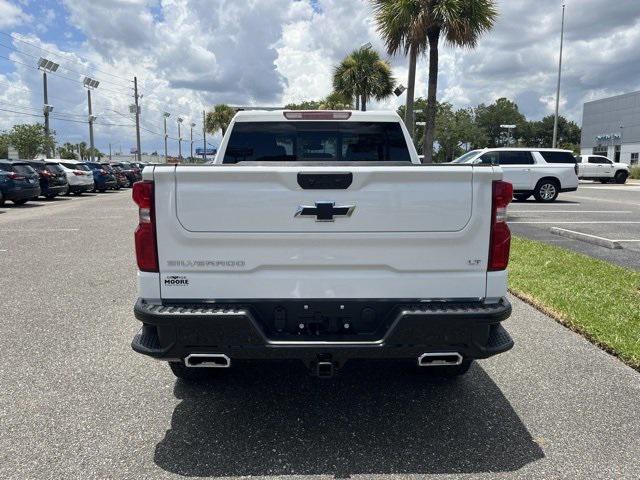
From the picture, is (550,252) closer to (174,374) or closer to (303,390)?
(303,390)

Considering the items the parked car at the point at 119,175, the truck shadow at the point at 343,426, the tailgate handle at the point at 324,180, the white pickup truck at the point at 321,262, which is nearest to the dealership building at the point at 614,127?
the parked car at the point at 119,175

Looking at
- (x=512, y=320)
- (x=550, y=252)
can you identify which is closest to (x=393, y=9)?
(x=550, y=252)

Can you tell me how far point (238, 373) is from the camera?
425cm

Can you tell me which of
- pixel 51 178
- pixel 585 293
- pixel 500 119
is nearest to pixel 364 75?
pixel 51 178

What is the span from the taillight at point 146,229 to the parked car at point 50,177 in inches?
792

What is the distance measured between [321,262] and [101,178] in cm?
2800

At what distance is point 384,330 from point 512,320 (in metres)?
3.07

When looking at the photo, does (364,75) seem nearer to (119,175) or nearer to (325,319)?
(119,175)

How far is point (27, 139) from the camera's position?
160ft

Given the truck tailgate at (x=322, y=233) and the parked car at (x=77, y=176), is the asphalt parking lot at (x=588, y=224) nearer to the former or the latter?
the truck tailgate at (x=322, y=233)

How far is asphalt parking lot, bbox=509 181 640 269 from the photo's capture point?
9.27 metres

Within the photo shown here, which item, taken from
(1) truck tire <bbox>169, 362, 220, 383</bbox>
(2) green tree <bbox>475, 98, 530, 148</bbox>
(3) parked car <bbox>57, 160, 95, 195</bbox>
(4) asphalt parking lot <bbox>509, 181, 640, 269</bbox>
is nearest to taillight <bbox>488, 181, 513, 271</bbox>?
(1) truck tire <bbox>169, 362, 220, 383</bbox>

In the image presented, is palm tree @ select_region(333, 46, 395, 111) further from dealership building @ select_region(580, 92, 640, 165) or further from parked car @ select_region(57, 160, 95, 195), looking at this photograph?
dealership building @ select_region(580, 92, 640, 165)

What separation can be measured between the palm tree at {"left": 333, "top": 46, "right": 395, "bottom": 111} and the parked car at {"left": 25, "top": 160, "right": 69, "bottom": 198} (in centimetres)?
1751
